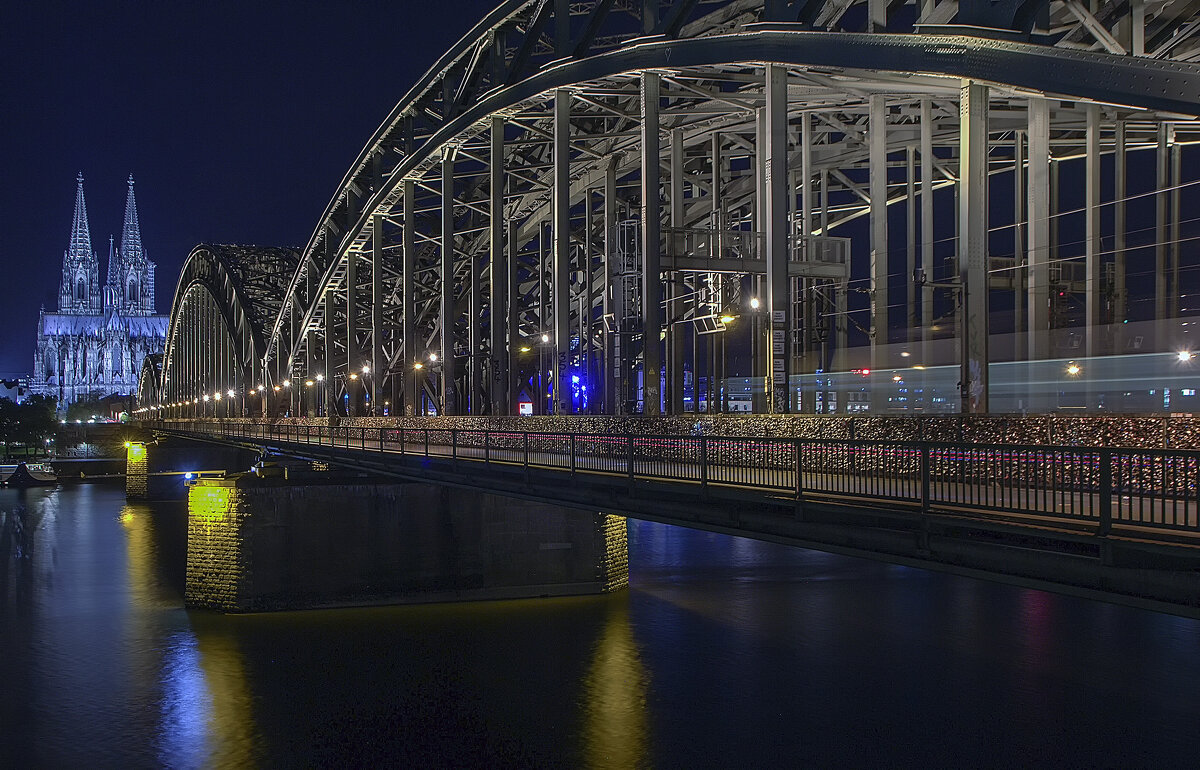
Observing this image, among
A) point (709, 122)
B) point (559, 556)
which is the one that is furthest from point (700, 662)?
point (709, 122)

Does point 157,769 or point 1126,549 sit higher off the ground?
point 1126,549

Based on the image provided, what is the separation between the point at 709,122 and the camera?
1660 inches

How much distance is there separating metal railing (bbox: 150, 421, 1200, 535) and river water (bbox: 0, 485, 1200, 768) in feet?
19.6

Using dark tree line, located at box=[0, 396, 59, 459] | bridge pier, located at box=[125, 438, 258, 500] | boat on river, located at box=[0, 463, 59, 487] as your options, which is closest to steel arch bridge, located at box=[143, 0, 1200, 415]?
bridge pier, located at box=[125, 438, 258, 500]

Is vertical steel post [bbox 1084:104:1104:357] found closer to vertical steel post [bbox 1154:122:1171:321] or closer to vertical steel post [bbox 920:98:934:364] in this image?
vertical steel post [bbox 1154:122:1171:321]

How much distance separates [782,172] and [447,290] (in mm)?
20413

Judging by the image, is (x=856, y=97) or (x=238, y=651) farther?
(x=856, y=97)

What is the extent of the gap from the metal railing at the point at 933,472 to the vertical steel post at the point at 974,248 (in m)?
7.31

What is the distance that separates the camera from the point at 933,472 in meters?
14.9

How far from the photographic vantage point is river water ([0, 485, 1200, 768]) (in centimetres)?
2211

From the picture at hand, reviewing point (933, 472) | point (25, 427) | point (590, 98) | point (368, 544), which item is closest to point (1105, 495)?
point (933, 472)

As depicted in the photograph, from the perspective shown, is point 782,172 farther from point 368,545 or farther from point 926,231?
point 368,545

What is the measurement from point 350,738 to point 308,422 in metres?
47.0

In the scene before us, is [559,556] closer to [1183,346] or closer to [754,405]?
[754,405]
